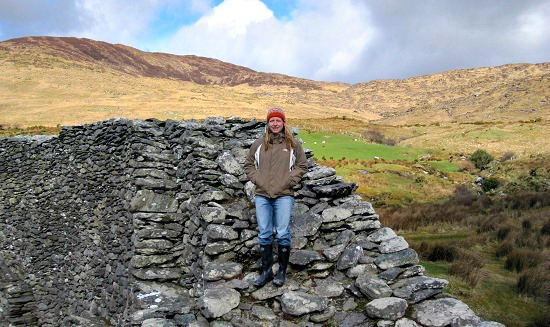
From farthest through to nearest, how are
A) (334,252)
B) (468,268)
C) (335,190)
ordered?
(468,268) → (335,190) → (334,252)

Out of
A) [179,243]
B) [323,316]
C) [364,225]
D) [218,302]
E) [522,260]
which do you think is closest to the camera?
[323,316]

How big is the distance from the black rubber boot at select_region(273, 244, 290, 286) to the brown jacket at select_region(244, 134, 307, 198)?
32.2 inches

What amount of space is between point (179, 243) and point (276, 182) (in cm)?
395

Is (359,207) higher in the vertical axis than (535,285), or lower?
higher

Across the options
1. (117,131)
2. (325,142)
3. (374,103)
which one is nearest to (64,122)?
(325,142)

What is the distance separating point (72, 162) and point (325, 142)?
115 ft

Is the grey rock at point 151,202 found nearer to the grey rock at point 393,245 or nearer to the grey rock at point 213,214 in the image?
the grey rock at point 213,214

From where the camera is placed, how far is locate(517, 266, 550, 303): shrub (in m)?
10.6

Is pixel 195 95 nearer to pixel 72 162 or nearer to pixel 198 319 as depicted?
pixel 72 162

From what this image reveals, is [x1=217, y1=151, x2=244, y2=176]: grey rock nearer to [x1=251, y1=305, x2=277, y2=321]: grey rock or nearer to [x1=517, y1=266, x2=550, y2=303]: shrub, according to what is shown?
[x1=251, y1=305, x2=277, y2=321]: grey rock

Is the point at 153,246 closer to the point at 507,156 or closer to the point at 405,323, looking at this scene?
the point at 405,323

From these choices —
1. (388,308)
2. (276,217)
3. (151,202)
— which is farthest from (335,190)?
(151,202)

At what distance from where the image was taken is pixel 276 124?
700cm

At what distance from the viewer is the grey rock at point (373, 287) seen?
6590 mm
